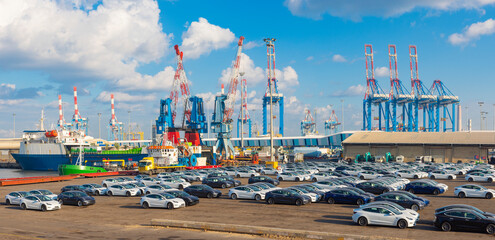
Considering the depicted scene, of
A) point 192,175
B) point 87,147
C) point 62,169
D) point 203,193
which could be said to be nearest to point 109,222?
point 203,193

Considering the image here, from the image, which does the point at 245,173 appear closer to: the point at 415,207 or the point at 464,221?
the point at 415,207

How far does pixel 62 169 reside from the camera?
241 ft

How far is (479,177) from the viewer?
48.8 meters

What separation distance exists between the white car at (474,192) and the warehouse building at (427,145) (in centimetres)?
5864

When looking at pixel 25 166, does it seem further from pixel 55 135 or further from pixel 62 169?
pixel 62 169

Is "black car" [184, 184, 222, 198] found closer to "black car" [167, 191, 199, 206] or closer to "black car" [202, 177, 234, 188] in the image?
"black car" [167, 191, 199, 206]

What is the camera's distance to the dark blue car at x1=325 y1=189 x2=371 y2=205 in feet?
104

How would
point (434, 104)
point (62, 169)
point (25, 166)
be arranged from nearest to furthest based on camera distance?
1. point (62, 169)
2. point (25, 166)
3. point (434, 104)

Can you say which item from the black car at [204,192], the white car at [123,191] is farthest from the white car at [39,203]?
the black car at [204,192]


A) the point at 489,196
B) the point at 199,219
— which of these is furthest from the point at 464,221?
the point at 489,196

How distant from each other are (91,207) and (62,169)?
4487 cm

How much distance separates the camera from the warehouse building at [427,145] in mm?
88500

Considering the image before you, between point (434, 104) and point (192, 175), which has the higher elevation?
point (434, 104)

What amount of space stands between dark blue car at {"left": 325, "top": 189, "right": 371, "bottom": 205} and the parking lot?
26.4 inches
